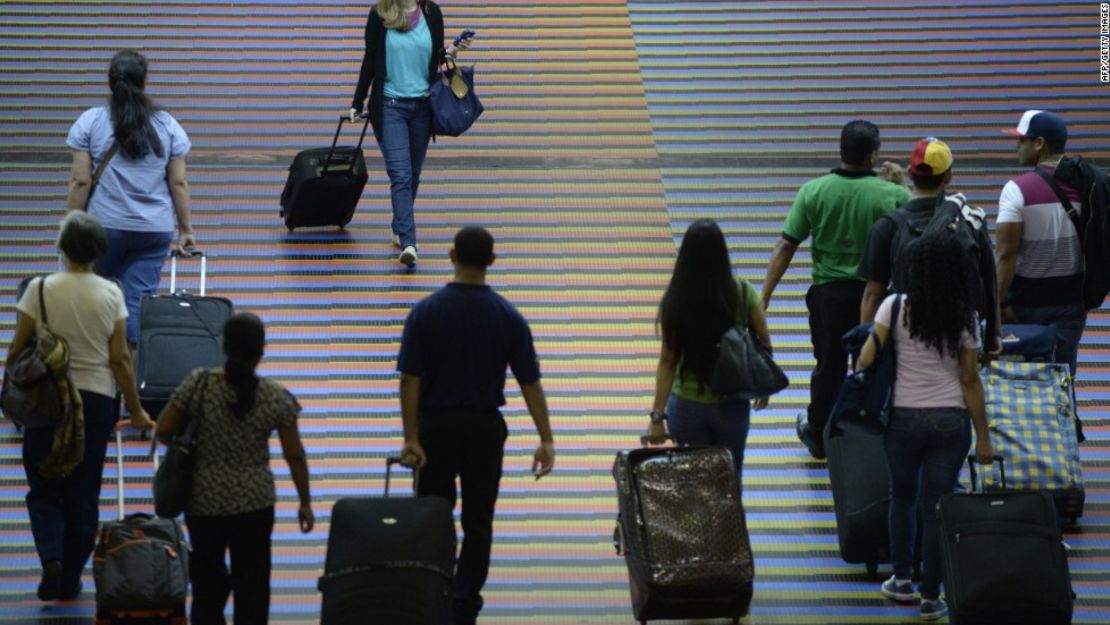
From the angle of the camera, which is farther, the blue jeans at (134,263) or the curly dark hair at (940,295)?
the blue jeans at (134,263)

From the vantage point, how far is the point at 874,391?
5938 mm

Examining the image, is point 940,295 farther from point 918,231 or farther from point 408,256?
point 408,256

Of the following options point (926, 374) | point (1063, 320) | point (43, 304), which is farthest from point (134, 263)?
point (1063, 320)

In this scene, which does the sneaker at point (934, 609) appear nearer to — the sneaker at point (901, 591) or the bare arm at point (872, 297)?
the sneaker at point (901, 591)

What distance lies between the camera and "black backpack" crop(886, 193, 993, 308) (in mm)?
6059

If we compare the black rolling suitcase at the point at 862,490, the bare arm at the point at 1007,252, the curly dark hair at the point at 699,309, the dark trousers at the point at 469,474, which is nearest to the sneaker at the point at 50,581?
the dark trousers at the point at 469,474

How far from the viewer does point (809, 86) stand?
11172 millimetres

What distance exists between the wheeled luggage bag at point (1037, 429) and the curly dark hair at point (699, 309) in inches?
58.1

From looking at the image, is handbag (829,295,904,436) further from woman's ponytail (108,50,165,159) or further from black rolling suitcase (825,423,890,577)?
woman's ponytail (108,50,165,159)

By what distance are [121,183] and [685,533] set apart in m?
3.31

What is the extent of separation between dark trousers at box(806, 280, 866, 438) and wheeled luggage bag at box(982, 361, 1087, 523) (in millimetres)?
639

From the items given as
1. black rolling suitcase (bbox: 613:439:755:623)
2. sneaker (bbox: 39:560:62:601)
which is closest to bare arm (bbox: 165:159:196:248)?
sneaker (bbox: 39:560:62:601)

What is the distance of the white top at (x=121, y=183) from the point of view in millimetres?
7367

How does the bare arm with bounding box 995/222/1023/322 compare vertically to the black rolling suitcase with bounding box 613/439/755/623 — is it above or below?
above
